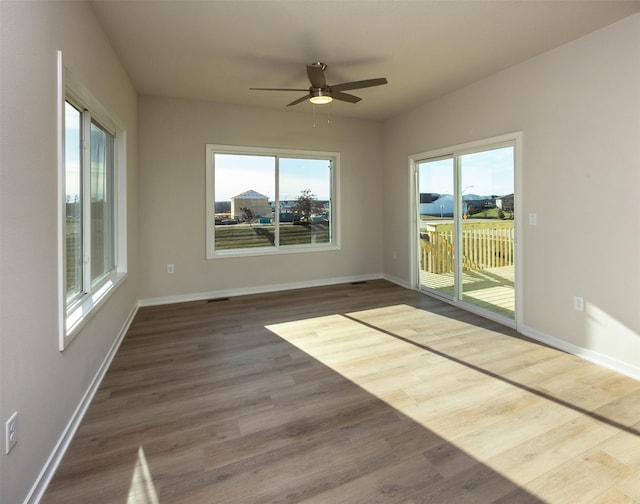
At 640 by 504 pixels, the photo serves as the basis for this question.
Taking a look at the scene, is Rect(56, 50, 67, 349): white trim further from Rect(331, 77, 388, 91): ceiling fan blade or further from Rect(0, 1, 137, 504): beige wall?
Rect(331, 77, 388, 91): ceiling fan blade

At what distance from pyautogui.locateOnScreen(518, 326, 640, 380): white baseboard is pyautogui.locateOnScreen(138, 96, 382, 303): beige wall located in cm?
309

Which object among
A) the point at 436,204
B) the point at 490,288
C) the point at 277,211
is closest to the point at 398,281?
the point at 436,204

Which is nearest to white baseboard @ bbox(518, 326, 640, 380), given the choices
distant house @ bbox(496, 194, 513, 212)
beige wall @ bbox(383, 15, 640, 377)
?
beige wall @ bbox(383, 15, 640, 377)

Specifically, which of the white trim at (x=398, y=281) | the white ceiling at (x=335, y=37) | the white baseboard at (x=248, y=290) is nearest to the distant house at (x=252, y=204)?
the white baseboard at (x=248, y=290)

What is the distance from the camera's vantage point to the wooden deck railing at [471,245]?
3.91 m

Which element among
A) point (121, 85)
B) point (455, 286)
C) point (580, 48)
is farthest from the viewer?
point (455, 286)

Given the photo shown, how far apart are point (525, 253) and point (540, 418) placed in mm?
1940

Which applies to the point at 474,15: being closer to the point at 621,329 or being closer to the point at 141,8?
the point at 141,8

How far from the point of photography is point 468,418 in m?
2.15

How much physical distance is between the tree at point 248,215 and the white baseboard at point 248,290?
1042mm

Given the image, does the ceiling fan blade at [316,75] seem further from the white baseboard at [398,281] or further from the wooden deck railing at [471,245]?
the white baseboard at [398,281]

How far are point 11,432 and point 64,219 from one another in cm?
108

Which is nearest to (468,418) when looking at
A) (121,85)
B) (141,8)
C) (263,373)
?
(263,373)

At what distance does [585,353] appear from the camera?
9.94 feet
